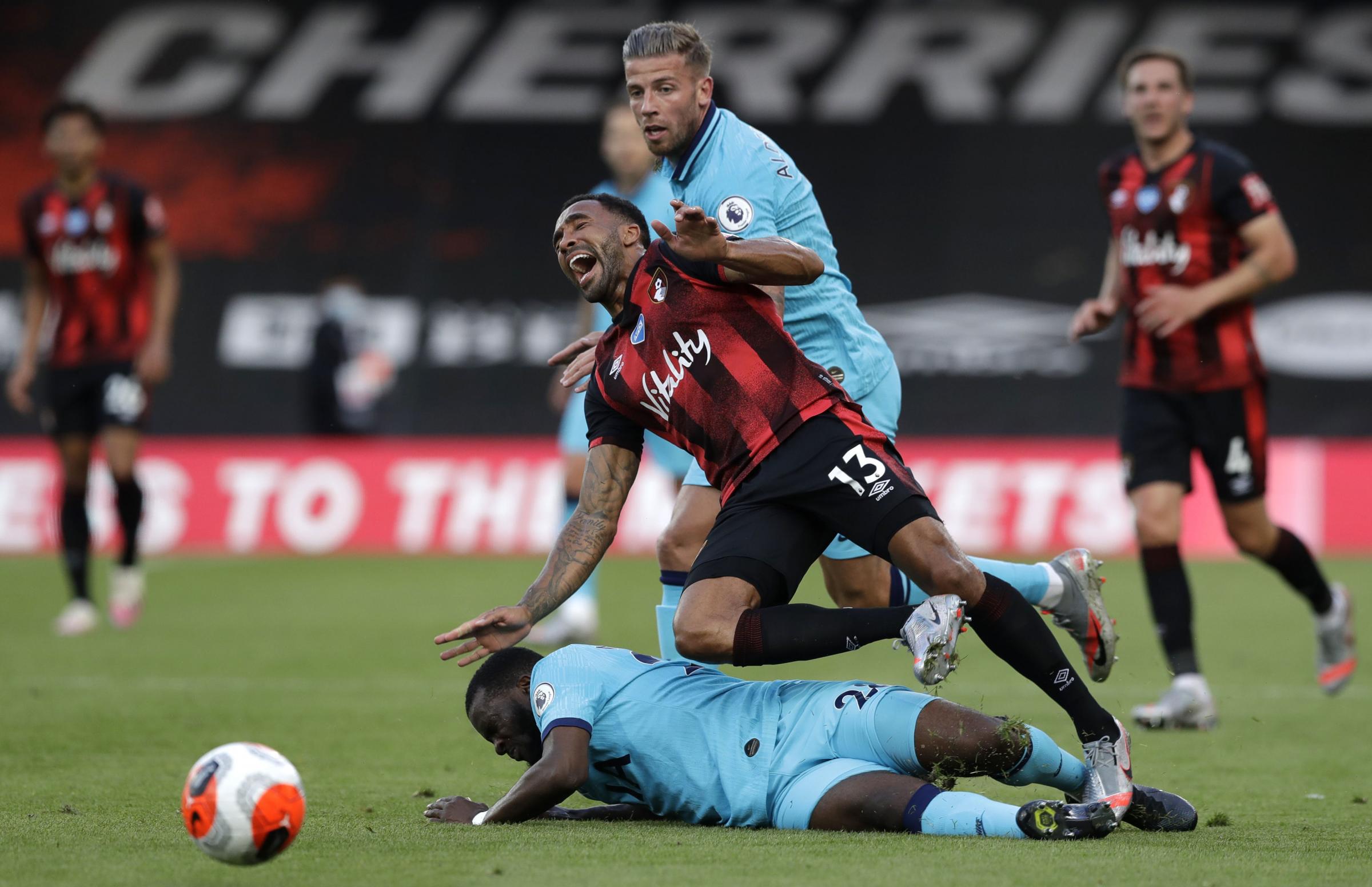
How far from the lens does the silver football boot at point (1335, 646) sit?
7023mm

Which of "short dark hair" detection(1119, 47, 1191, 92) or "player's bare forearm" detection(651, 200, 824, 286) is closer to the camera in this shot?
"player's bare forearm" detection(651, 200, 824, 286)

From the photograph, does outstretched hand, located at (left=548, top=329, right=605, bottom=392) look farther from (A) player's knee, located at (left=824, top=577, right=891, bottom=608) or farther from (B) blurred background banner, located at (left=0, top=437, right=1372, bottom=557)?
(B) blurred background banner, located at (left=0, top=437, right=1372, bottom=557)

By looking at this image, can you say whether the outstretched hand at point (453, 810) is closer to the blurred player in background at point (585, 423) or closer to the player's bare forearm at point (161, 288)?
the blurred player in background at point (585, 423)

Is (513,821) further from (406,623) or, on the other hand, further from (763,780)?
(406,623)

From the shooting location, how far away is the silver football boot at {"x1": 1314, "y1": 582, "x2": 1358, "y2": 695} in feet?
23.0

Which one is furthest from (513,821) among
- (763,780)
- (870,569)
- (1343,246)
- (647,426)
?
(1343,246)

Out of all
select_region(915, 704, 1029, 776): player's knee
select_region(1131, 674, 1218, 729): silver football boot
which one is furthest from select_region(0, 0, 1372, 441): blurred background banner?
select_region(915, 704, 1029, 776): player's knee

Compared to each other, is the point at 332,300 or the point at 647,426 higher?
the point at 332,300

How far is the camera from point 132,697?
23.0 ft

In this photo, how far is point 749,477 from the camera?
4465 millimetres

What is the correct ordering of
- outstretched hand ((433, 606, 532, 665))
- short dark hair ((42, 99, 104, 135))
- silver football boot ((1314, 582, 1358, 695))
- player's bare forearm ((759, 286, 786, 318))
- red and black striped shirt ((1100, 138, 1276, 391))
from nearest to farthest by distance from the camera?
outstretched hand ((433, 606, 532, 665))
player's bare forearm ((759, 286, 786, 318))
red and black striped shirt ((1100, 138, 1276, 391))
silver football boot ((1314, 582, 1358, 695))
short dark hair ((42, 99, 104, 135))

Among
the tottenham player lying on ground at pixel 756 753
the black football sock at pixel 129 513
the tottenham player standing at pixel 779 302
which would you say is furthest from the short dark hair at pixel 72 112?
the tottenham player lying on ground at pixel 756 753

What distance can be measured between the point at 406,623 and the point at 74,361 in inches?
91.9

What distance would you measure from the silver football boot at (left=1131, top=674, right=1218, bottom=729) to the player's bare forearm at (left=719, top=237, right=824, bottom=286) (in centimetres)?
274
